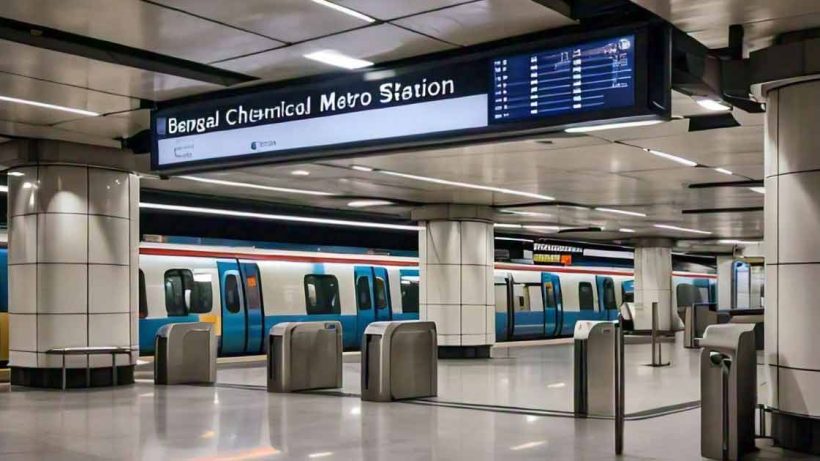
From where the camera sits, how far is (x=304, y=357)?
13.9 meters

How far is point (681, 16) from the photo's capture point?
22.5 feet

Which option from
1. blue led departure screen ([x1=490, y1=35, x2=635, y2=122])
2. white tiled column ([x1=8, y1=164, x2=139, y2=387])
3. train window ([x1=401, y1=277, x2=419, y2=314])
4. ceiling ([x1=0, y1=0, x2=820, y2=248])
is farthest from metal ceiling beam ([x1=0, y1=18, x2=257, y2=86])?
train window ([x1=401, y1=277, x2=419, y2=314])

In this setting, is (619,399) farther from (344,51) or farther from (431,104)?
(344,51)

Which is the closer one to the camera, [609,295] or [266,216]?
[266,216]

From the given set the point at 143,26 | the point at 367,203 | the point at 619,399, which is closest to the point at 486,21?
the point at 143,26

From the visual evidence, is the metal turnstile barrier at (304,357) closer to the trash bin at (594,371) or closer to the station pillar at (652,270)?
the trash bin at (594,371)

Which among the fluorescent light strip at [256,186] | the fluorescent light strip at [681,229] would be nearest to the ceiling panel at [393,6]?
the fluorescent light strip at [256,186]

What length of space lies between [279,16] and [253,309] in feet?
46.6

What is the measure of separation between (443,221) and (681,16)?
46.2 feet

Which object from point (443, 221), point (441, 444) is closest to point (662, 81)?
point (441, 444)

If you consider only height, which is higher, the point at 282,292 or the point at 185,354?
the point at 282,292

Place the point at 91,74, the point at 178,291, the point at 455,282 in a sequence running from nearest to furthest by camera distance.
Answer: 1. the point at 91,74
2. the point at 178,291
3. the point at 455,282

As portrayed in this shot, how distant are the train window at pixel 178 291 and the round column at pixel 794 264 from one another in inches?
523

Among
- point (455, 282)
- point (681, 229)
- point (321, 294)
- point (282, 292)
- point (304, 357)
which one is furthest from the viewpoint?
point (681, 229)
